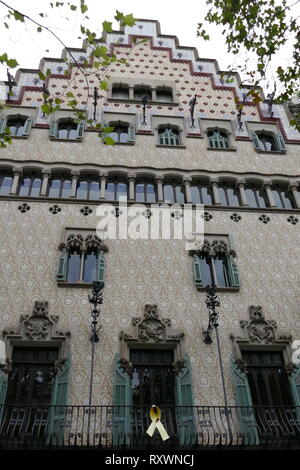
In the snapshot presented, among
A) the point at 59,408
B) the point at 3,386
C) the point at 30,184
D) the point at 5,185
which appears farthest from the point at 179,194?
the point at 3,386

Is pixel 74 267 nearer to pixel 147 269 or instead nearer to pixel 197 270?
pixel 147 269

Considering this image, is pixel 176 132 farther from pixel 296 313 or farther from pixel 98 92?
pixel 296 313

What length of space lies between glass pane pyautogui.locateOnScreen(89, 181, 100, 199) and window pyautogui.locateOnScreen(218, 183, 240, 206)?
384 centimetres

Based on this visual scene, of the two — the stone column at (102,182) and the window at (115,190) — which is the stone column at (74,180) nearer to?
the stone column at (102,182)

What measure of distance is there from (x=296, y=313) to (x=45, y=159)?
28.7 feet

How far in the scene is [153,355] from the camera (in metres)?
10.3

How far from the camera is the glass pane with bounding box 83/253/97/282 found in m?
11.4

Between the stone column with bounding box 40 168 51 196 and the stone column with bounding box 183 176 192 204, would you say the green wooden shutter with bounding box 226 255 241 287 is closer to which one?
the stone column with bounding box 183 176 192 204

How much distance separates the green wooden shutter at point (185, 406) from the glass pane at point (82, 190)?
5.92 meters

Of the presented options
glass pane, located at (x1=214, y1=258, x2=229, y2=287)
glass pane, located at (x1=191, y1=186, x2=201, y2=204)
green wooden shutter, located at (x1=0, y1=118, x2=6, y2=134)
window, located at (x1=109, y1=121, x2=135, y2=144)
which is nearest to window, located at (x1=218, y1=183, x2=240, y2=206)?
glass pane, located at (x1=191, y1=186, x2=201, y2=204)

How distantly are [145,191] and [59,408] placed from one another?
23.6ft

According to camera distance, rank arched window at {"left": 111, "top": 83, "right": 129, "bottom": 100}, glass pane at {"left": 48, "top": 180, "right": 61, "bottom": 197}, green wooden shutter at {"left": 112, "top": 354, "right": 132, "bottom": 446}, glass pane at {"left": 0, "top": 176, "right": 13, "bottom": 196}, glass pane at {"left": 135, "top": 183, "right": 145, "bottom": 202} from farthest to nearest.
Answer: arched window at {"left": 111, "top": 83, "right": 129, "bottom": 100}
glass pane at {"left": 135, "top": 183, "right": 145, "bottom": 202}
glass pane at {"left": 48, "top": 180, "right": 61, "bottom": 197}
glass pane at {"left": 0, "top": 176, "right": 13, "bottom": 196}
green wooden shutter at {"left": 112, "top": 354, "right": 132, "bottom": 446}

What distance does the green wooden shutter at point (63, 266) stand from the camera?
11.0m
